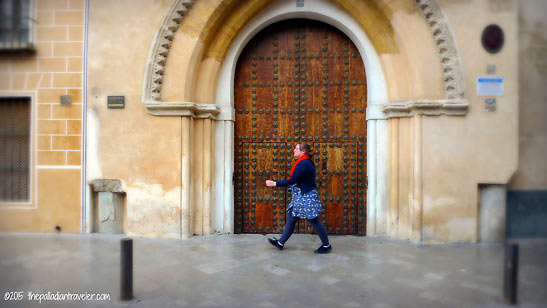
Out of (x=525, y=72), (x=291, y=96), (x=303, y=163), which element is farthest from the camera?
(x=291, y=96)

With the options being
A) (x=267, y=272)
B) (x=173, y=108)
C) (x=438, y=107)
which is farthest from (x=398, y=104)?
(x=173, y=108)

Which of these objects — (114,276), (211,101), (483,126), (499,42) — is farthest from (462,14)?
(114,276)

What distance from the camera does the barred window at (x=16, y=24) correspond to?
5277 millimetres

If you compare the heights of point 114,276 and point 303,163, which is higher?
point 303,163

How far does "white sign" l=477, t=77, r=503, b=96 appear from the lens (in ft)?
15.9

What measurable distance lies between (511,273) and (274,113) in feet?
12.4

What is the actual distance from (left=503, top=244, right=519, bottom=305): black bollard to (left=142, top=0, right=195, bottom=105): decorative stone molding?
468 centimetres

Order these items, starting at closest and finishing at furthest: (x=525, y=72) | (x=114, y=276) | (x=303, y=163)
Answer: (x=114, y=276)
(x=303, y=163)
(x=525, y=72)

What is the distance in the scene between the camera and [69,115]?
208 inches

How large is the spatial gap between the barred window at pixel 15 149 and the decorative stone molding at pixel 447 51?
20.7 feet

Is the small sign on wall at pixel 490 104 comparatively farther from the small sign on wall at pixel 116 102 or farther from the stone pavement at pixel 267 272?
the small sign on wall at pixel 116 102

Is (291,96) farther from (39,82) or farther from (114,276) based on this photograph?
(39,82)

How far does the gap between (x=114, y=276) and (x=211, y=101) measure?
9.43 feet

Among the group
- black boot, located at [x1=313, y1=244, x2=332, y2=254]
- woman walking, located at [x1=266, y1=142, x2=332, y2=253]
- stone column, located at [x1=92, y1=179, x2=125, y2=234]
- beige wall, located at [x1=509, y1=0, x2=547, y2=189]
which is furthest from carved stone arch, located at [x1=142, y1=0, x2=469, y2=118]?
black boot, located at [x1=313, y1=244, x2=332, y2=254]
